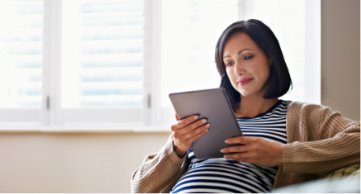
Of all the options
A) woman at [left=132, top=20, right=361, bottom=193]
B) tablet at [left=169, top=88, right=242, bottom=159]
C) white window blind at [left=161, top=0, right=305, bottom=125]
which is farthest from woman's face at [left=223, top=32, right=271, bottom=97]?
white window blind at [left=161, top=0, right=305, bottom=125]

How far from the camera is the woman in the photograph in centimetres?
90

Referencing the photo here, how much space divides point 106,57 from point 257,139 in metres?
1.48

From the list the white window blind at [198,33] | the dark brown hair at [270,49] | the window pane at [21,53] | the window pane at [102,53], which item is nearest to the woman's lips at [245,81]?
the dark brown hair at [270,49]

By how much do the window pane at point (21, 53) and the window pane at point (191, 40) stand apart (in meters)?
0.92

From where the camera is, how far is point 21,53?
7.06 ft

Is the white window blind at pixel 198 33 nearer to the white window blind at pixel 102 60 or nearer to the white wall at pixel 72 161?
the white window blind at pixel 102 60

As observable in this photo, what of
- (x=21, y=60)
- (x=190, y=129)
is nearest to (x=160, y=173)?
(x=190, y=129)

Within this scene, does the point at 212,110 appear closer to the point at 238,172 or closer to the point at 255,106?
the point at 238,172

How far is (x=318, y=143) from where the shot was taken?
36.4 inches

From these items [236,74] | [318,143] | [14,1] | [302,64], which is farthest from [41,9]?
[318,143]

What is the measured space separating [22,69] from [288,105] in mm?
1862

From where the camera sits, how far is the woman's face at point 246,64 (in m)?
1.16

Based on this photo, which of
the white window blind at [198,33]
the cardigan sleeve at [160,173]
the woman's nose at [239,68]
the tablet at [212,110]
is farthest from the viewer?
the white window blind at [198,33]

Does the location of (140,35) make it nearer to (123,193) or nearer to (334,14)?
(123,193)
